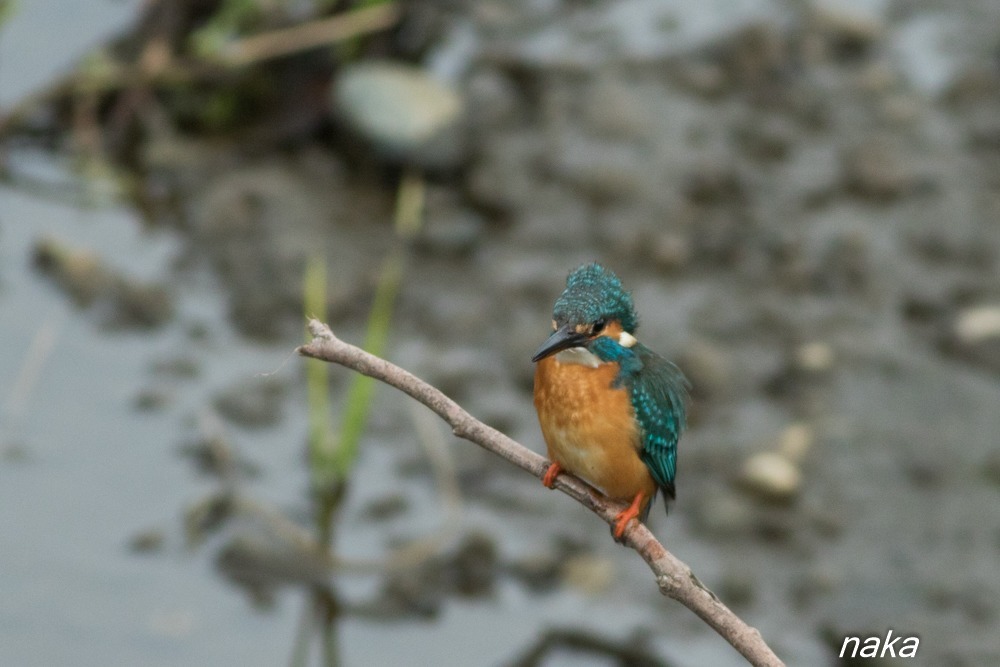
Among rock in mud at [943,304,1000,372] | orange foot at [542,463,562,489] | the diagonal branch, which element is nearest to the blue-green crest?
the diagonal branch

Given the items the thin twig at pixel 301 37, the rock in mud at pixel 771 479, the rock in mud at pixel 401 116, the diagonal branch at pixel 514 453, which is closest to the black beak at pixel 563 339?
the diagonal branch at pixel 514 453

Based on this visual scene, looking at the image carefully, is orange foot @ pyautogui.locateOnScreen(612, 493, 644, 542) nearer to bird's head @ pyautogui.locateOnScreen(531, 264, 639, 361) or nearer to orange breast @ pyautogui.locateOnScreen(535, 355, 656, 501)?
orange breast @ pyautogui.locateOnScreen(535, 355, 656, 501)

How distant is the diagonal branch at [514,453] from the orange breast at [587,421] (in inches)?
12.1

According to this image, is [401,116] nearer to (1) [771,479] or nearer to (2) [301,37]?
(2) [301,37]

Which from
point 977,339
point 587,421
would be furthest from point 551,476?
point 977,339

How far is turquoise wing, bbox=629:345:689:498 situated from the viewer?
2.66 m

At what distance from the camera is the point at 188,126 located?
7043mm

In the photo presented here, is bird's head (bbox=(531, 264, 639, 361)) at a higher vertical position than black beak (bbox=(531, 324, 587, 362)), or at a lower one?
higher

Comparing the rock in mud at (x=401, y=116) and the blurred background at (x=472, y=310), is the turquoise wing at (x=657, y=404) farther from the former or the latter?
the rock in mud at (x=401, y=116)

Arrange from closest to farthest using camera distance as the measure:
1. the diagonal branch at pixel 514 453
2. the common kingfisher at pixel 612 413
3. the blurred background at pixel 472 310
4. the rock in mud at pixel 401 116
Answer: the diagonal branch at pixel 514 453
the common kingfisher at pixel 612 413
the blurred background at pixel 472 310
the rock in mud at pixel 401 116

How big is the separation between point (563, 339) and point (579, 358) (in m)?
0.38

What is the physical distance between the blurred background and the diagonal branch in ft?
8.07

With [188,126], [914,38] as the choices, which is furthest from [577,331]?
[914,38]

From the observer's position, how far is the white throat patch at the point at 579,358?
102 inches
